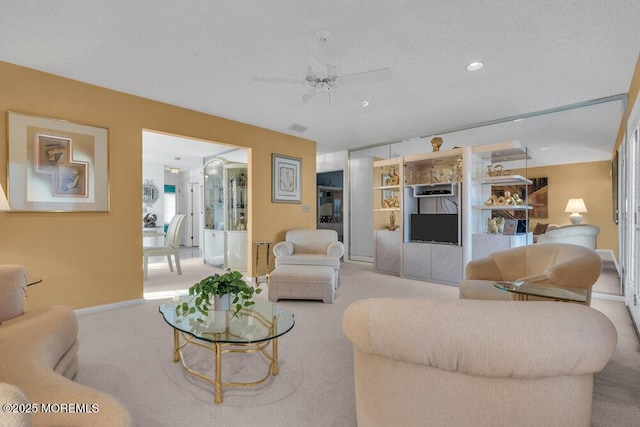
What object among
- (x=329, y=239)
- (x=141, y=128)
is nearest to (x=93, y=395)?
(x=141, y=128)

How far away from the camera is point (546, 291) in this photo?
2.02m

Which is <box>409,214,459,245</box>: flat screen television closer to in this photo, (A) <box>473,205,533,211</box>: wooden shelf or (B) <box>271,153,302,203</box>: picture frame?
(A) <box>473,205,533,211</box>: wooden shelf


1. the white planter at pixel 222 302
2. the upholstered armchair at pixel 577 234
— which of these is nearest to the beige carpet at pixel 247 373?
the white planter at pixel 222 302

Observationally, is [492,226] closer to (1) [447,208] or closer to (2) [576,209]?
(1) [447,208]

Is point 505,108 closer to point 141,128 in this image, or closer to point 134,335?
point 141,128

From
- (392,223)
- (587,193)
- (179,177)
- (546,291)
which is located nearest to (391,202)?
(392,223)

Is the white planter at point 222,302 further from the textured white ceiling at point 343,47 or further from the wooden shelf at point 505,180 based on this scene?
the wooden shelf at point 505,180

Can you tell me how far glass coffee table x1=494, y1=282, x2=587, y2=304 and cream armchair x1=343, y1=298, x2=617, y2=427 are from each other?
102 centimetres

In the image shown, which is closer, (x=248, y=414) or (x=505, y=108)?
(x=248, y=414)

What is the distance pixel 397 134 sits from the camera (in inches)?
222

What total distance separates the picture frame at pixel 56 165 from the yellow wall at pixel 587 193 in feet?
18.7

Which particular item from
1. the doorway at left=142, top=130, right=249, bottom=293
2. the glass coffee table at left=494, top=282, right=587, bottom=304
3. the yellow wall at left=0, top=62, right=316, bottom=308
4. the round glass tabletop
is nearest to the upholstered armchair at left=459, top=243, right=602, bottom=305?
the glass coffee table at left=494, top=282, right=587, bottom=304

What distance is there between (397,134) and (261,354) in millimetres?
4580

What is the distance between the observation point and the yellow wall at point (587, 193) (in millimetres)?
3811
